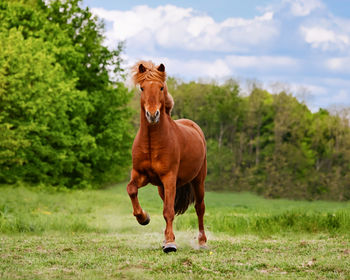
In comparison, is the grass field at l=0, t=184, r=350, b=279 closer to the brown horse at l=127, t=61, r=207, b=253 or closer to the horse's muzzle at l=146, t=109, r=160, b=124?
the brown horse at l=127, t=61, r=207, b=253

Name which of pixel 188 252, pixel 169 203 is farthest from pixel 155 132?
pixel 188 252

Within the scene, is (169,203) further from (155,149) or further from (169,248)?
(155,149)

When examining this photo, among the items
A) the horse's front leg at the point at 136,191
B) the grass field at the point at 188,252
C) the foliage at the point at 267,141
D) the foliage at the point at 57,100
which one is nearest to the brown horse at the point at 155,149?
the horse's front leg at the point at 136,191

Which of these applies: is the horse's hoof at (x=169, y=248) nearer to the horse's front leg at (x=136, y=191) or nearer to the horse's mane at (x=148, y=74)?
the horse's front leg at (x=136, y=191)

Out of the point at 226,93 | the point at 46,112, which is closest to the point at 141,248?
the point at 46,112

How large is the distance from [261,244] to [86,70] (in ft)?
82.7

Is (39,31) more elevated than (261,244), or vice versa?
(39,31)

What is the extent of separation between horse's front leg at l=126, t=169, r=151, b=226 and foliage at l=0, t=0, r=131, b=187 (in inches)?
621

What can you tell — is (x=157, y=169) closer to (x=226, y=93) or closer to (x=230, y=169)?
(x=230, y=169)

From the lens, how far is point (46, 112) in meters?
24.5

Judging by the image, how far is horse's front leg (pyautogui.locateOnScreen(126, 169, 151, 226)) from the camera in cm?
754

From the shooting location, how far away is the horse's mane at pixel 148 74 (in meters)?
7.46

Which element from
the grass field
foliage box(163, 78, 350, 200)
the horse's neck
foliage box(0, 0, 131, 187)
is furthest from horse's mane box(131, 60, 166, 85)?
foliage box(163, 78, 350, 200)

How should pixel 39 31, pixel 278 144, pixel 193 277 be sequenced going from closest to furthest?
pixel 193 277, pixel 39 31, pixel 278 144
